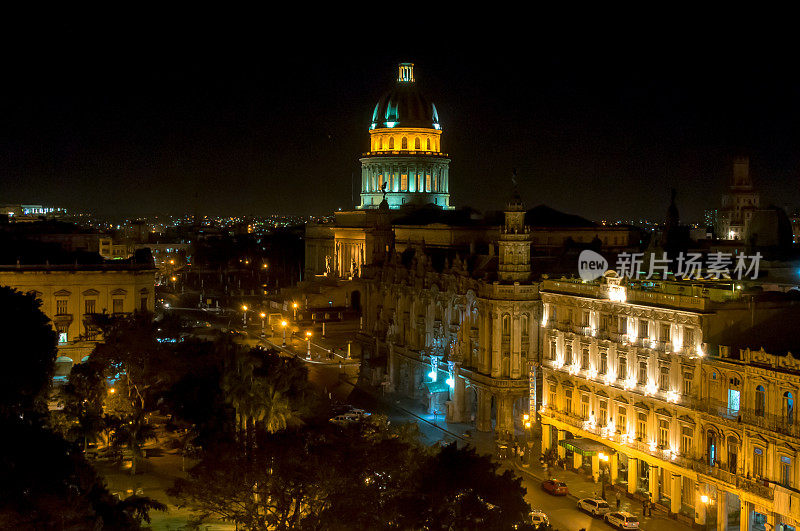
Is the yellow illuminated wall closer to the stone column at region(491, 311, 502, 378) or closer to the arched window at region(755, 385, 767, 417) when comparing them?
the stone column at region(491, 311, 502, 378)

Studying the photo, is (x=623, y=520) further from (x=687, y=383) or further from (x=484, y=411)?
(x=484, y=411)

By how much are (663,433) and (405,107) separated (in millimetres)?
97275

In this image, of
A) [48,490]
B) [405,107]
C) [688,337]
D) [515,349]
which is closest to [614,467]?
[688,337]

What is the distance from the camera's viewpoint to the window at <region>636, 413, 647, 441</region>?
166 ft

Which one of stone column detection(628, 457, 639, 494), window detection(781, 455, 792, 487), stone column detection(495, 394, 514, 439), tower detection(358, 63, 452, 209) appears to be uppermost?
tower detection(358, 63, 452, 209)

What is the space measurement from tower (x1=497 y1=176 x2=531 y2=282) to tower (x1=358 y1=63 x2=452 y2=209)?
74.9 m

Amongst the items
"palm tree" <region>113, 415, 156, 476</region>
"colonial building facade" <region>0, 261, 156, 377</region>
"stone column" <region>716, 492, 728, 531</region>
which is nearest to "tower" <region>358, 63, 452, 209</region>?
"colonial building facade" <region>0, 261, 156, 377</region>

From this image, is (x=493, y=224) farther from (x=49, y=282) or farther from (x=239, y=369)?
(x=239, y=369)

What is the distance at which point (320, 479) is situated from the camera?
35.3 meters

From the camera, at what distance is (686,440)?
47562mm

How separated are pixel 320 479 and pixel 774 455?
20.7m

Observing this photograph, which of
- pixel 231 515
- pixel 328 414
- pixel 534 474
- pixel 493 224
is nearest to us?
pixel 231 515

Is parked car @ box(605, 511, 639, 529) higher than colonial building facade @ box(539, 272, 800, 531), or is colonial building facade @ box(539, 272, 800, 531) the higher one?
colonial building facade @ box(539, 272, 800, 531)

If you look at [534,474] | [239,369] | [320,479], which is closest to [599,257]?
[534,474]
